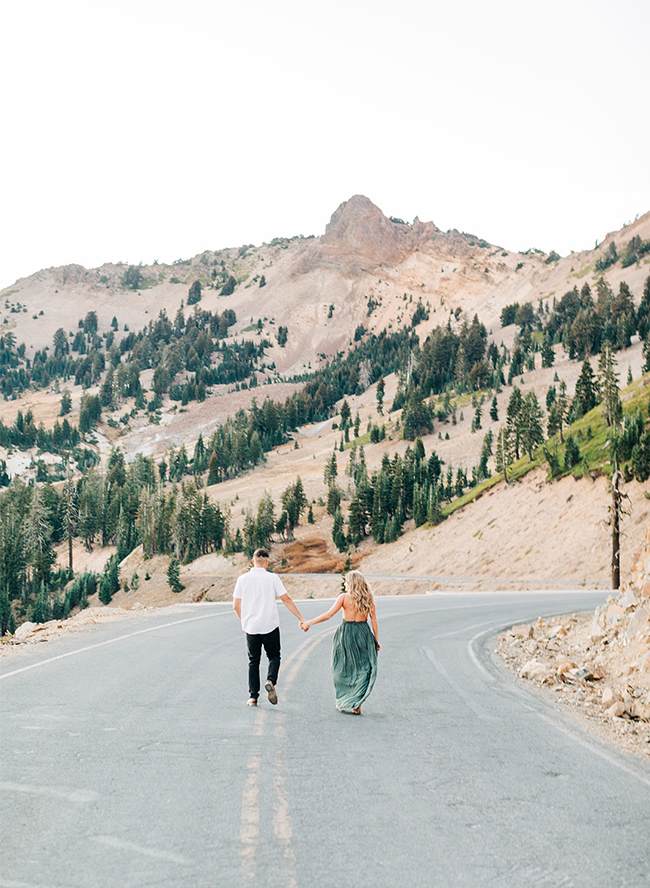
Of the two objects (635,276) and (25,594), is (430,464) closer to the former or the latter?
(25,594)

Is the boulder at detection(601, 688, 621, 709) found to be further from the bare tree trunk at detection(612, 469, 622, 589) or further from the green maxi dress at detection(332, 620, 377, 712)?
the bare tree trunk at detection(612, 469, 622, 589)

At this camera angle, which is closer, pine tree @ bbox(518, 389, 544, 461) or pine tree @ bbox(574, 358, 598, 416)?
pine tree @ bbox(518, 389, 544, 461)

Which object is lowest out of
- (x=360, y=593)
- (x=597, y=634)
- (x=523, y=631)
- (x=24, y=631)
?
(x=523, y=631)

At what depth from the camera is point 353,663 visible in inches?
336

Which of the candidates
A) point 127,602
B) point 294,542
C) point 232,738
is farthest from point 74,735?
point 294,542

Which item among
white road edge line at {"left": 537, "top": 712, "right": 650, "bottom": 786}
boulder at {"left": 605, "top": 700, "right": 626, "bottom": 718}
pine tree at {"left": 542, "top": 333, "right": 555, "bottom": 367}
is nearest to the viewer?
white road edge line at {"left": 537, "top": 712, "right": 650, "bottom": 786}

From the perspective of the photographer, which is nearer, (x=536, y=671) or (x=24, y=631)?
(x=536, y=671)

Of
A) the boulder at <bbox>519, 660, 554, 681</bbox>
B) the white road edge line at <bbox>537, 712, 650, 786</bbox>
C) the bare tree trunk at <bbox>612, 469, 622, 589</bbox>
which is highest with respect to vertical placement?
the white road edge line at <bbox>537, 712, 650, 786</bbox>

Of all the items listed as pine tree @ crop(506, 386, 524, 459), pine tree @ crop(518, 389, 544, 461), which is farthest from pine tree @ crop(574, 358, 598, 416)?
pine tree @ crop(506, 386, 524, 459)

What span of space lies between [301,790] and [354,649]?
3262mm

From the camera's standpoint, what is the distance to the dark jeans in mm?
8578

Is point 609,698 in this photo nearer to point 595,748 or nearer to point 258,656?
point 595,748

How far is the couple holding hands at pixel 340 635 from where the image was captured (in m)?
8.47

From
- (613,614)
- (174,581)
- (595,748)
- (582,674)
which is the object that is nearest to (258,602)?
(595,748)
